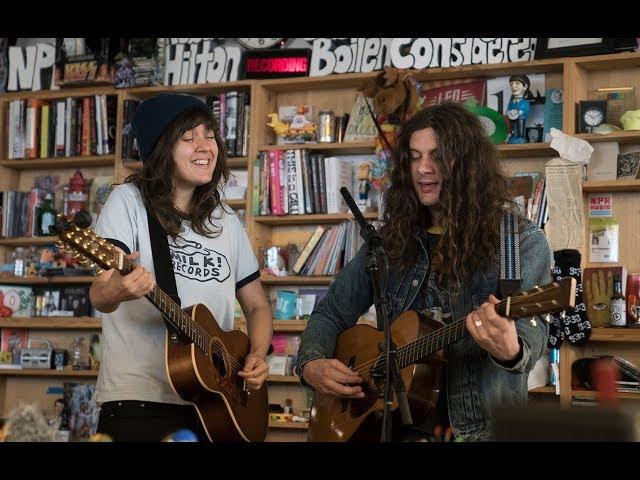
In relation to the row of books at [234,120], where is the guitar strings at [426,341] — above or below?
below

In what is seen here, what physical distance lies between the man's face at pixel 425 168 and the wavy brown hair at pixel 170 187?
569 millimetres

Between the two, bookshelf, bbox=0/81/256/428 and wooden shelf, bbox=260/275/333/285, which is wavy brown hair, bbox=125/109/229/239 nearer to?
wooden shelf, bbox=260/275/333/285

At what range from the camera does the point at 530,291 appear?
190 cm

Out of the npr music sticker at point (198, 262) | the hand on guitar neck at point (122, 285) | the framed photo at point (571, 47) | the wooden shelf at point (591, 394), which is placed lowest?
the wooden shelf at point (591, 394)

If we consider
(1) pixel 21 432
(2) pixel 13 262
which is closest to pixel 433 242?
(1) pixel 21 432

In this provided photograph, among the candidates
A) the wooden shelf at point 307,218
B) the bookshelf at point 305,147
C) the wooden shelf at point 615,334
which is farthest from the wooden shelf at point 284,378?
the wooden shelf at point 615,334

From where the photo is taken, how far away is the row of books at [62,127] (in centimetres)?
496

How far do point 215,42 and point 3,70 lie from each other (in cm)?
137

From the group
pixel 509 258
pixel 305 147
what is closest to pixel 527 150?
pixel 305 147

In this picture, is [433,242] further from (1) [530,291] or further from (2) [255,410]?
(2) [255,410]

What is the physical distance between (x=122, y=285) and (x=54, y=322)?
307cm

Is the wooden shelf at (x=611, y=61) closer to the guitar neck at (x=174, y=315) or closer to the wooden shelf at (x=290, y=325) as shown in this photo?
the wooden shelf at (x=290, y=325)

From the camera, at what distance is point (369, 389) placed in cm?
233

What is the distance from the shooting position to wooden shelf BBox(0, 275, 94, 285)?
4.91 m
